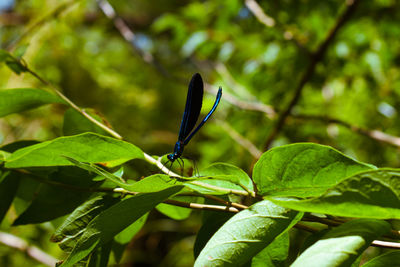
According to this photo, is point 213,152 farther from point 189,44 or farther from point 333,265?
point 333,265

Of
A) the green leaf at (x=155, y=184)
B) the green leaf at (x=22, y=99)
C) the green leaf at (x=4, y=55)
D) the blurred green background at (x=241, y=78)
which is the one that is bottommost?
the green leaf at (x=155, y=184)

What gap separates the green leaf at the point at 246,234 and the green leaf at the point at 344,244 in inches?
1.8

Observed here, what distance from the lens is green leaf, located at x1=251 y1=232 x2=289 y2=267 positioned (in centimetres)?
44

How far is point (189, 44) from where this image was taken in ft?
5.82

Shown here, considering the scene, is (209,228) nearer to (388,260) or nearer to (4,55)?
(388,260)

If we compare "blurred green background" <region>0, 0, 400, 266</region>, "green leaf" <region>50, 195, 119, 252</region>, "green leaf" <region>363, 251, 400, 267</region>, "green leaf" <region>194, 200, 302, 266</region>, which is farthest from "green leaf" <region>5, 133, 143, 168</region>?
"blurred green background" <region>0, 0, 400, 266</region>

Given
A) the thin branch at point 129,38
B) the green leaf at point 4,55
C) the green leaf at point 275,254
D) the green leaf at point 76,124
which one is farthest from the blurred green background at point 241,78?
the green leaf at point 275,254

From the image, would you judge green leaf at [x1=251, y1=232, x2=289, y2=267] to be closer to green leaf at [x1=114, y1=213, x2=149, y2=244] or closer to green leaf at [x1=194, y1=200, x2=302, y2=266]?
green leaf at [x1=194, y1=200, x2=302, y2=266]

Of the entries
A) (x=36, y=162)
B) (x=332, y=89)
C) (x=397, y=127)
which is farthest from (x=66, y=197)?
(x=332, y=89)

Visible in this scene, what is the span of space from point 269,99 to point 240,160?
0.35m

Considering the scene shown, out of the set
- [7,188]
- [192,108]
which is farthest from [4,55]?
[192,108]

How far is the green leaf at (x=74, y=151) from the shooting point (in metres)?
0.44

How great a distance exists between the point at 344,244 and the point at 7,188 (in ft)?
1.74

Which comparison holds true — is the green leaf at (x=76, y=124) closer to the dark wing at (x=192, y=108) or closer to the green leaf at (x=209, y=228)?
the dark wing at (x=192, y=108)
